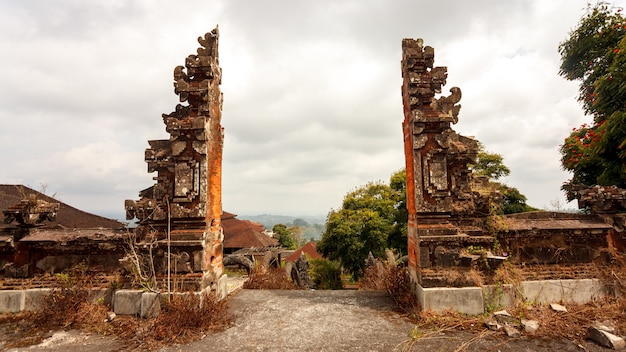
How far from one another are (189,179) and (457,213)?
5332 mm

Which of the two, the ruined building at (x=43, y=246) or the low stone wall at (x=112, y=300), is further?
the ruined building at (x=43, y=246)

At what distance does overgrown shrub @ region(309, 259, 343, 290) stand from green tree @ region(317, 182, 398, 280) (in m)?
1.31

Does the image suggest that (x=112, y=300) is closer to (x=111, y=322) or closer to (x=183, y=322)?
(x=111, y=322)

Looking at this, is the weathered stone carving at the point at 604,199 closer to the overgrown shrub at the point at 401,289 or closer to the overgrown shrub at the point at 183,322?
the overgrown shrub at the point at 401,289

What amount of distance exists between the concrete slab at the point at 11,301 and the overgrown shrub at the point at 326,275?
15.9 metres

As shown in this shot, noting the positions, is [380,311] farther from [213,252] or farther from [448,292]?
[213,252]

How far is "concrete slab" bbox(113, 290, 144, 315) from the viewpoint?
5273 millimetres

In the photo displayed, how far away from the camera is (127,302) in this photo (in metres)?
5.30

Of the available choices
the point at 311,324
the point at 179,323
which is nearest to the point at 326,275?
the point at 311,324

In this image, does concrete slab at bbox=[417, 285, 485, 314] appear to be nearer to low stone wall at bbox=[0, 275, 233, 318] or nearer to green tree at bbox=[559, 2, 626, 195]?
low stone wall at bbox=[0, 275, 233, 318]

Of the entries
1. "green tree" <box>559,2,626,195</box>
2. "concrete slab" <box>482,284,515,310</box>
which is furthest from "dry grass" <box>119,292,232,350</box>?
"green tree" <box>559,2,626,195</box>

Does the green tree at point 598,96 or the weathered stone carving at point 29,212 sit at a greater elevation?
the green tree at point 598,96

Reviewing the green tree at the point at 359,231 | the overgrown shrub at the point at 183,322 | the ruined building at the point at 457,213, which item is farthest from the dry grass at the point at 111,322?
the green tree at the point at 359,231

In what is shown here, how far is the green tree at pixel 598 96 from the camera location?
8984 millimetres
